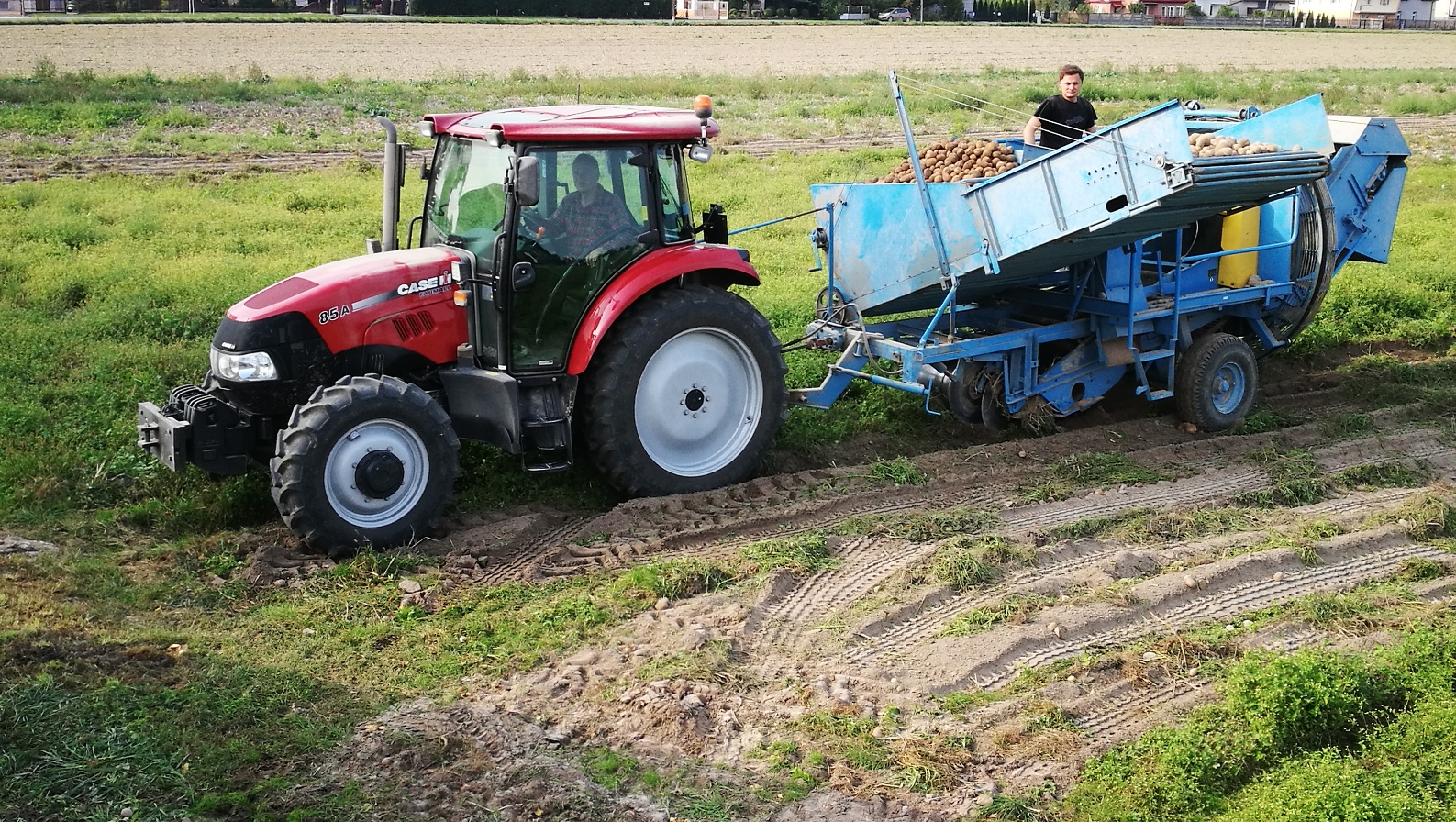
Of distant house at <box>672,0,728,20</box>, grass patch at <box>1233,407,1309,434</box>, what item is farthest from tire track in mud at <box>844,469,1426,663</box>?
distant house at <box>672,0,728,20</box>

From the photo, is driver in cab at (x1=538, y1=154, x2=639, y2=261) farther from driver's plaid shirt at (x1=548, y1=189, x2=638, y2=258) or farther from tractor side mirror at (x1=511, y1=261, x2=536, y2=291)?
tractor side mirror at (x1=511, y1=261, x2=536, y2=291)

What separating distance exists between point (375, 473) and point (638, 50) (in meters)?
42.5

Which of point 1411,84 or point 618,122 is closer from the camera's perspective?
point 618,122

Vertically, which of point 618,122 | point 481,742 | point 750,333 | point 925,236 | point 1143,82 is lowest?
point 481,742

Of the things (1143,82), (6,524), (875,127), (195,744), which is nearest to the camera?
(195,744)

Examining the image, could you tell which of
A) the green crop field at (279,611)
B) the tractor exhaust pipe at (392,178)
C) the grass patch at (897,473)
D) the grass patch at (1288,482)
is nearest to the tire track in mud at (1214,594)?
the green crop field at (279,611)

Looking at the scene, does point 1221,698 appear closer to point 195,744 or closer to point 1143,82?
point 195,744

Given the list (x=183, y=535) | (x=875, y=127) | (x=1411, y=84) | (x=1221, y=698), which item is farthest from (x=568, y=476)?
(x=1411, y=84)

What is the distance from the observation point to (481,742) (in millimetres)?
5066

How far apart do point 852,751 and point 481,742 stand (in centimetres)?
146

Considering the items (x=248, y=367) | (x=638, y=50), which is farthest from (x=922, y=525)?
(x=638, y=50)

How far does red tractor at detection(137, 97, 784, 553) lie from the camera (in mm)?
6695

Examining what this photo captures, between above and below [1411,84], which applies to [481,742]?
below

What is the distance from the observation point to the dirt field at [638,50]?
36094 millimetres
